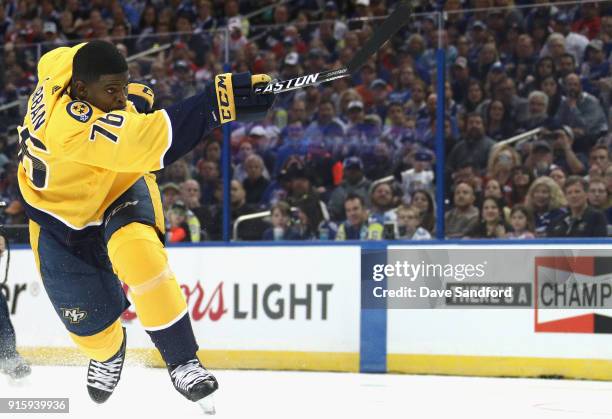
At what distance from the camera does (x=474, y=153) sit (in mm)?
6488

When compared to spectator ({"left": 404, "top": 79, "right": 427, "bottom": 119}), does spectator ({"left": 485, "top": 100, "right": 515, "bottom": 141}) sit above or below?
below

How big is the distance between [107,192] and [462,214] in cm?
292

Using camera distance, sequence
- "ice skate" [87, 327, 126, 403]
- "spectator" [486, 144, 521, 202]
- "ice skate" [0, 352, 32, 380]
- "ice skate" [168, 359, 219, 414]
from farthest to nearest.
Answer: "spectator" [486, 144, 521, 202]
"ice skate" [0, 352, 32, 380]
"ice skate" [87, 327, 126, 403]
"ice skate" [168, 359, 219, 414]

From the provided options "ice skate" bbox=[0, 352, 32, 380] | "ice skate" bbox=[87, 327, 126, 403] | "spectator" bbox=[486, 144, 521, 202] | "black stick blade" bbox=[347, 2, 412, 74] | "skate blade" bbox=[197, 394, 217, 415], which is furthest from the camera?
"spectator" bbox=[486, 144, 521, 202]

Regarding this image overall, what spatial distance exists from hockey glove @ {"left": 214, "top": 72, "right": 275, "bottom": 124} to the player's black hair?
16.6 inches

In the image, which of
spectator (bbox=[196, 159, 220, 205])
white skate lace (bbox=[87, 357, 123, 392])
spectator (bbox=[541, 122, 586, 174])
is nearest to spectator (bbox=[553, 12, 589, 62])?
spectator (bbox=[541, 122, 586, 174])

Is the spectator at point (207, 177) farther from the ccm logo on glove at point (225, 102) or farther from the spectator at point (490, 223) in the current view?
the ccm logo on glove at point (225, 102)

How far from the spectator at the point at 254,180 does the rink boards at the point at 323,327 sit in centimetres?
35

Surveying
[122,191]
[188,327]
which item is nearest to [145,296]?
[188,327]

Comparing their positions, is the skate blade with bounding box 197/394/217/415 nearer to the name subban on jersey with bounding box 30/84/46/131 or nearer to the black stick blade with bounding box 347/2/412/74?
the name subban on jersey with bounding box 30/84/46/131

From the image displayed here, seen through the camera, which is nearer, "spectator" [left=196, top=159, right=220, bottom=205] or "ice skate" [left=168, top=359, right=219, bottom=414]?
"ice skate" [left=168, top=359, right=219, bottom=414]

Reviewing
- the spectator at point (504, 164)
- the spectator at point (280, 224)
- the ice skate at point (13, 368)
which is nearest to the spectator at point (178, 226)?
the spectator at point (280, 224)

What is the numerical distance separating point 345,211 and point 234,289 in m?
0.99

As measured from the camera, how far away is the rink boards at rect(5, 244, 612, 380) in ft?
21.0
